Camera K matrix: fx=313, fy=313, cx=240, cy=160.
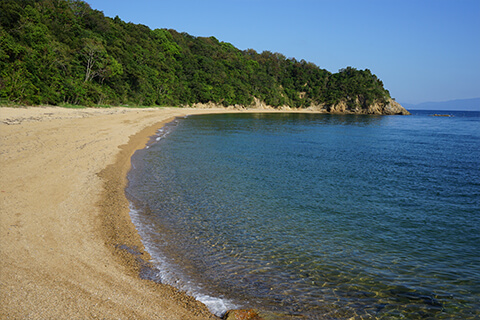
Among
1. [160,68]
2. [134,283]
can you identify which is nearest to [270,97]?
[160,68]

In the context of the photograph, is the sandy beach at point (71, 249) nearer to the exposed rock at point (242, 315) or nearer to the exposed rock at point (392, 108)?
the exposed rock at point (242, 315)

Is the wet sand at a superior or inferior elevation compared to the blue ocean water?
superior

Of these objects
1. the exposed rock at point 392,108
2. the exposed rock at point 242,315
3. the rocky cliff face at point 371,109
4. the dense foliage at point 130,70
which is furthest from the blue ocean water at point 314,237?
the exposed rock at point 392,108

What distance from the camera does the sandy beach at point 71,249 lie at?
14.4 ft

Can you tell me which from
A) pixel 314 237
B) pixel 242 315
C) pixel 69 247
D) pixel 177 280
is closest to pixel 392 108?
pixel 314 237

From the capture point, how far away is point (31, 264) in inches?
208

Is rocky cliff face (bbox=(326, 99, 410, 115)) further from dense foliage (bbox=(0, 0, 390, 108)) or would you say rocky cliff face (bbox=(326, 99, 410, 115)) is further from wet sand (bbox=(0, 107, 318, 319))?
wet sand (bbox=(0, 107, 318, 319))

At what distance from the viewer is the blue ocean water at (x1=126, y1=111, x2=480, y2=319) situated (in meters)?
5.43

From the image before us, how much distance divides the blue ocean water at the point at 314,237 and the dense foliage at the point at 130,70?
27.6 m

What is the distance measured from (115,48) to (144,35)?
88.4 feet

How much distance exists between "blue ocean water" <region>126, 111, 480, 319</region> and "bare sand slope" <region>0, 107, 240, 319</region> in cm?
55

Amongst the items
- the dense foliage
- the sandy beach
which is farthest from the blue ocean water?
the dense foliage

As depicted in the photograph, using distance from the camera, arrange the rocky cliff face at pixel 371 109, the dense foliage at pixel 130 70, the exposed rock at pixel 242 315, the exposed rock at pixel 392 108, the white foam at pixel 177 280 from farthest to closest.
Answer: the exposed rock at pixel 392 108 < the rocky cliff face at pixel 371 109 < the dense foliage at pixel 130 70 < the white foam at pixel 177 280 < the exposed rock at pixel 242 315

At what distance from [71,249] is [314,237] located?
18.2 ft
